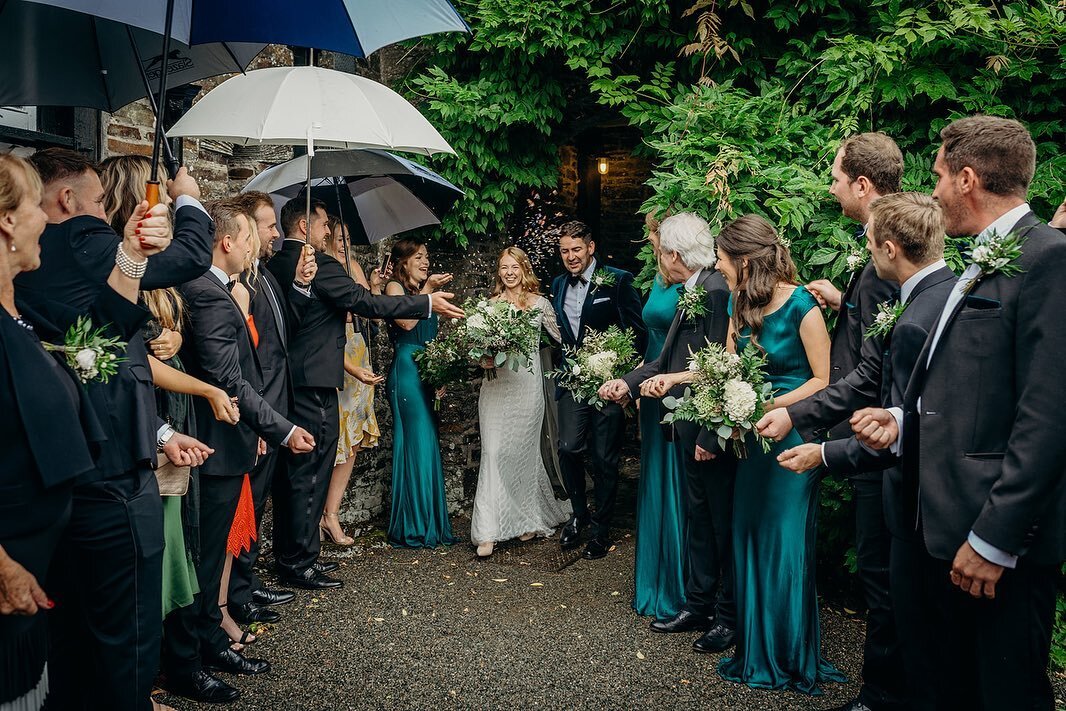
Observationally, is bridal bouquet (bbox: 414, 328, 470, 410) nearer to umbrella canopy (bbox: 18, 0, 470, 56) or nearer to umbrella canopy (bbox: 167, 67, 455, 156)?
umbrella canopy (bbox: 167, 67, 455, 156)

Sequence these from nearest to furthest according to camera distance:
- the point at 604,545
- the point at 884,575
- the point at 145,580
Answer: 1. the point at 145,580
2. the point at 884,575
3. the point at 604,545

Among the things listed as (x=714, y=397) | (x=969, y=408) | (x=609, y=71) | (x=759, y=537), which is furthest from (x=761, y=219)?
(x=609, y=71)

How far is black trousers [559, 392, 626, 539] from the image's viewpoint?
6.51m

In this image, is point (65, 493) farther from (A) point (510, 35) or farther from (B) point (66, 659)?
(A) point (510, 35)

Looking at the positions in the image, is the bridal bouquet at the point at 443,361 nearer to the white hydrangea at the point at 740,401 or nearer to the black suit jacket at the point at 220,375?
the black suit jacket at the point at 220,375

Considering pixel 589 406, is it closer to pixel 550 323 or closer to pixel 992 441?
pixel 550 323

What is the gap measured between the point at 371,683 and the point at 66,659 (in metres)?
1.62

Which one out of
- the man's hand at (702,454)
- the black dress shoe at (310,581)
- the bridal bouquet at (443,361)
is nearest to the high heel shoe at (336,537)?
the black dress shoe at (310,581)

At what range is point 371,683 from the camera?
14.5 ft

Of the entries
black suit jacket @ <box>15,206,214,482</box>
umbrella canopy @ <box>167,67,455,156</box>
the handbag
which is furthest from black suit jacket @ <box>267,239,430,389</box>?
black suit jacket @ <box>15,206,214,482</box>

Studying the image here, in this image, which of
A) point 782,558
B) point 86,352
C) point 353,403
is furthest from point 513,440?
point 86,352

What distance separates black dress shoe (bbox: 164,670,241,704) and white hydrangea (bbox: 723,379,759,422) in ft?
9.55

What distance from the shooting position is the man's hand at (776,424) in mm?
3850

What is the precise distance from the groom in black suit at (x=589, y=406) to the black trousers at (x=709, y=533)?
1.30m
